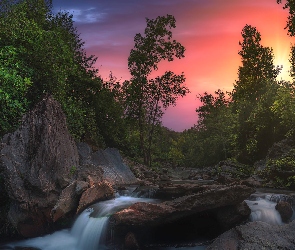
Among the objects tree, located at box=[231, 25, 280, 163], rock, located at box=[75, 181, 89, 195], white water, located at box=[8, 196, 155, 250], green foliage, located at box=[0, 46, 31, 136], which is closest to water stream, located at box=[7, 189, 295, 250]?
white water, located at box=[8, 196, 155, 250]

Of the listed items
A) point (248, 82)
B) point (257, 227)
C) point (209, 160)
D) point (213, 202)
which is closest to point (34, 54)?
point (213, 202)

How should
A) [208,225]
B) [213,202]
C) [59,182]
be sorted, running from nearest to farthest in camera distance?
[213,202] < [208,225] < [59,182]

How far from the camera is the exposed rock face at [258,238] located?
33.3 feet

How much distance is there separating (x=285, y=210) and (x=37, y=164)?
11321mm

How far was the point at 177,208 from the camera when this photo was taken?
12.5 meters

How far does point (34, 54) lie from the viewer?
2173cm

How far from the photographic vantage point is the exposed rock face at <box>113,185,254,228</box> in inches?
480

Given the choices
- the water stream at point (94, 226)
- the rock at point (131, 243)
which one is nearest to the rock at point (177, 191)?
the water stream at point (94, 226)

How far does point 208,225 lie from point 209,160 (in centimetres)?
3532

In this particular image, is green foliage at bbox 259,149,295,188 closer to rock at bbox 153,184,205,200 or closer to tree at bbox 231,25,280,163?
rock at bbox 153,184,205,200

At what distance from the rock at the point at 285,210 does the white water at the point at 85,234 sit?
261 inches

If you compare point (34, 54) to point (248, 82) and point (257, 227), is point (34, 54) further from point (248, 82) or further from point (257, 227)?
point (248, 82)

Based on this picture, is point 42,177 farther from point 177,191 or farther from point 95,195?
point 177,191

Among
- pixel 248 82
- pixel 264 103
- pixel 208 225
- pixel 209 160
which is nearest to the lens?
pixel 208 225
